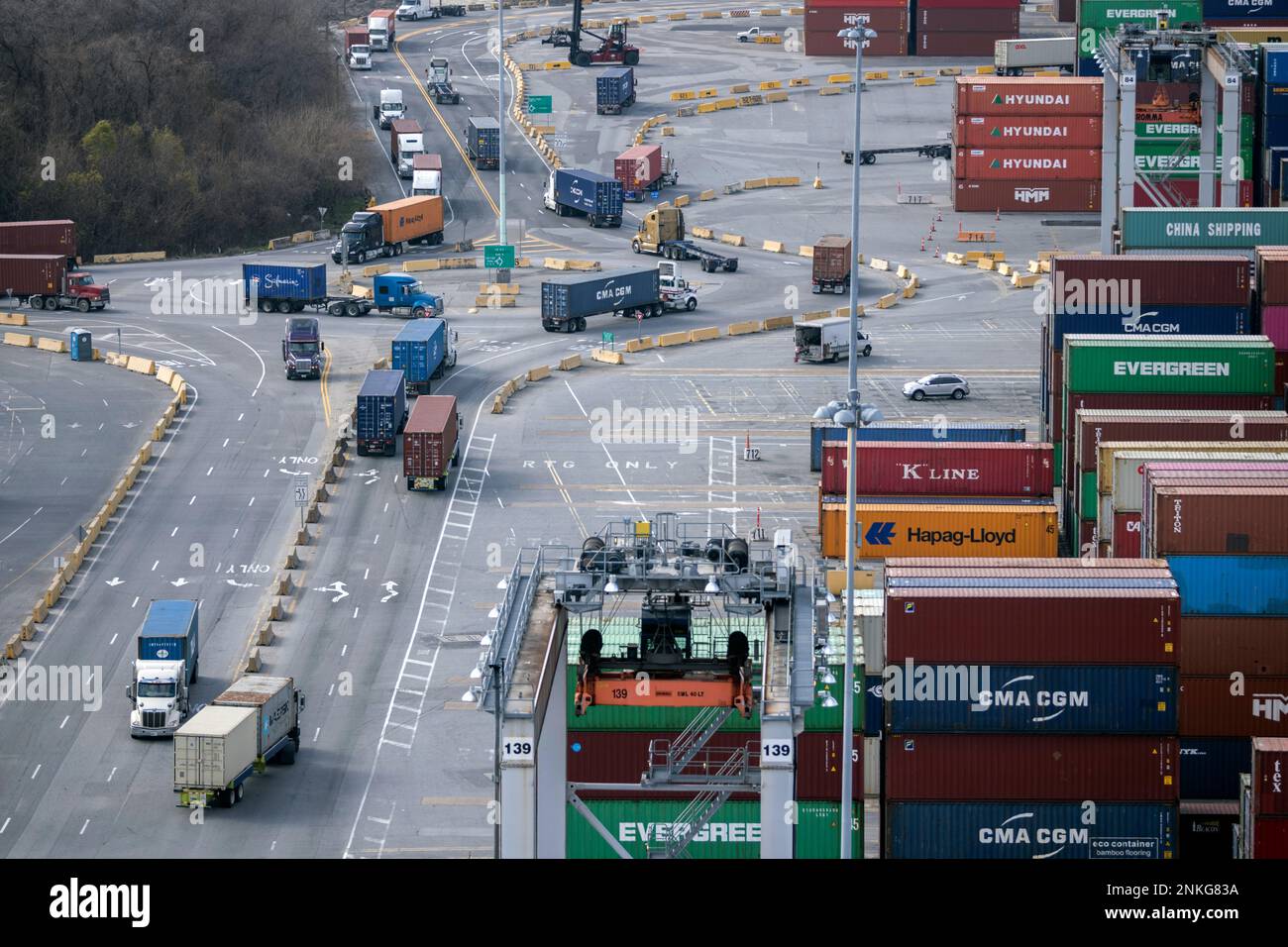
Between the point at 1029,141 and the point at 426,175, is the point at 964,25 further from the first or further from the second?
the point at 426,175

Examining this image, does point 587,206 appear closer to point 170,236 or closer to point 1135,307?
point 170,236

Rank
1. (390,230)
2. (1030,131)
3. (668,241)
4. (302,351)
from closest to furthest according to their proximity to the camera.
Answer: (302,351) → (668,241) → (390,230) → (1030,131)

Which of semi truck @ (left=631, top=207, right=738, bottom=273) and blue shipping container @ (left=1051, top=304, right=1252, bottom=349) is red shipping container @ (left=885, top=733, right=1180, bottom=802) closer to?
blue shipping container @ (left=1051, top=304, right=1252, bottom=349)

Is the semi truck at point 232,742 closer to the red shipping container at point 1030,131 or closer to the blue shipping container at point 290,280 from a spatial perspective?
the blue shipping container at point 290,280

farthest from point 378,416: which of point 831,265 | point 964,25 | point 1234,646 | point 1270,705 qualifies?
point 964,25

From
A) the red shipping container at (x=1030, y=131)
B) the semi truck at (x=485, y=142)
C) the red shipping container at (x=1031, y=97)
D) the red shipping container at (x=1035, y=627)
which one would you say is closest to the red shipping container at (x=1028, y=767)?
the red shipping container at (x=1035, y=627)

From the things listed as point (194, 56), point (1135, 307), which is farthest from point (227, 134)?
point (1135, 307)
